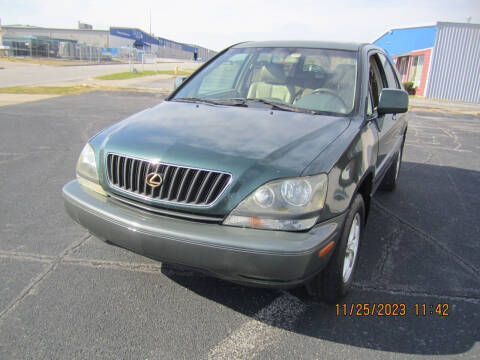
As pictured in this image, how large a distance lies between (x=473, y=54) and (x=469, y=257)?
2106 cm

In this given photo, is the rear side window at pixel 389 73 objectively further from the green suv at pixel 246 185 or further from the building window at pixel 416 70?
the building window at pixel 416 70

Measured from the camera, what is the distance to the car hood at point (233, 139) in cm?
221

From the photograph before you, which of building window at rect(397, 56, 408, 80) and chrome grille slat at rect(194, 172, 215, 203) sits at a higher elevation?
building window at rect(397, 56, 408, 80)

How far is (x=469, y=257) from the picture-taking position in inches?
136

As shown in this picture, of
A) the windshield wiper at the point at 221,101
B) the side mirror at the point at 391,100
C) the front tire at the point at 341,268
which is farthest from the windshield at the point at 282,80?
the front tire at the point at 341,268

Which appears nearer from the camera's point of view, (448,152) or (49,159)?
(49,159)

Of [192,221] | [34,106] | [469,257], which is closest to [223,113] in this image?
[192,221]

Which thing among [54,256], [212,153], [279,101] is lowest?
[54,256]

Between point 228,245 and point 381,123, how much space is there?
209 cm

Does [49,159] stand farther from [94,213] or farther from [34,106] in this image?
[34,106]

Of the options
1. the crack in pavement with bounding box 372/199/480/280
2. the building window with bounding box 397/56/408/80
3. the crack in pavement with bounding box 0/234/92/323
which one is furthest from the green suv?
the building window with bounding box 397/56/408/80

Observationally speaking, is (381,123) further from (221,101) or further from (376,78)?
(221,101)

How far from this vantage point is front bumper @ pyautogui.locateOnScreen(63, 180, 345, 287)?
205cm

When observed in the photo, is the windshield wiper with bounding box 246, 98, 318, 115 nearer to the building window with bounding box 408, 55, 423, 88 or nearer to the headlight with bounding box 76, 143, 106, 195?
the headlight with bounding box 76, 143, 106, 195
